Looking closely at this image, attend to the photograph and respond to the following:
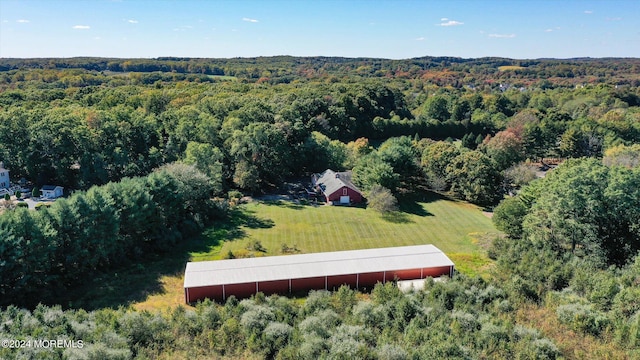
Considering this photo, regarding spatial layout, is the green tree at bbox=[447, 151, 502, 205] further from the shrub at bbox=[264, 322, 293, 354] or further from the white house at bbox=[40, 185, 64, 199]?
the white house at bbox=[40, 185, 64, 199]

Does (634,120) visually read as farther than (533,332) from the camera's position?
Yes

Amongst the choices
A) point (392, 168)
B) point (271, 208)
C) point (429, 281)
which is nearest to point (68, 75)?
point (271, 208)

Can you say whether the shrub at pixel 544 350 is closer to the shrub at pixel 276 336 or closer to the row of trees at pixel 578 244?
the row of trees at pixel 578 244

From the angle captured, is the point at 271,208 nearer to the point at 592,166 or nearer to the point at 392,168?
the point at 392,168

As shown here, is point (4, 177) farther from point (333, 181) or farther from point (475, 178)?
point (475, 178)

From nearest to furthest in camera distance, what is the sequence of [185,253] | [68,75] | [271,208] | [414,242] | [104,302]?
[104,302]
[185,253]
[414,242]
[271,208]
[68,75]

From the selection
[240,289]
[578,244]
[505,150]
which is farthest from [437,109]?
[240,289]

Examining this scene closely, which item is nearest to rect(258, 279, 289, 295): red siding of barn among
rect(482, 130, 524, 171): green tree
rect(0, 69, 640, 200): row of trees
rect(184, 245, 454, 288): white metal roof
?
rect(184, 245, 454, 288): white metal roof
